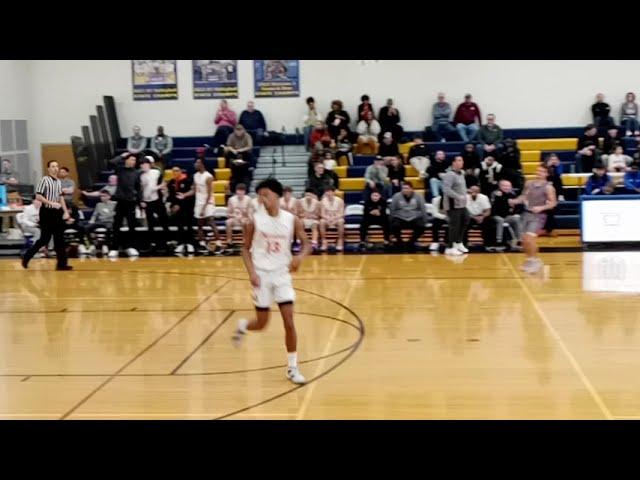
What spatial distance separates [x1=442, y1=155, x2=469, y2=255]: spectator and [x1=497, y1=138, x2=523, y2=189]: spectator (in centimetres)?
287

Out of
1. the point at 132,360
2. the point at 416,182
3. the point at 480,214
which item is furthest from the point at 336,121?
the point at 132,360

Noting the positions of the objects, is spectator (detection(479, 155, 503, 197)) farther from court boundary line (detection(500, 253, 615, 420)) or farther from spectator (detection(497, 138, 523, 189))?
court boundary line (detection(500, 253, 615, 420))

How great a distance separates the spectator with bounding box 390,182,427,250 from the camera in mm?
17406

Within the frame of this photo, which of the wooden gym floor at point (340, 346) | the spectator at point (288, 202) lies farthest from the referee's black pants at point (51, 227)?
the spectator at point (288, 202)

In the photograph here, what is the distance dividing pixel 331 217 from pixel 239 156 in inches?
182

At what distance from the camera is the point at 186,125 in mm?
23828

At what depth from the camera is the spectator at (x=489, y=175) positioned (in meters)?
18.8

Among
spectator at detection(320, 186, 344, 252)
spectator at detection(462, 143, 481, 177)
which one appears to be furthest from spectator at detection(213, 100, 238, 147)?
spectator at detection(462, 143, 481, 177)

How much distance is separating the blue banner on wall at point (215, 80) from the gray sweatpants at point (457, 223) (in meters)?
9.07

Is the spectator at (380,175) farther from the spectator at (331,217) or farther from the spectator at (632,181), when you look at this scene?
the spectator at (632,181)

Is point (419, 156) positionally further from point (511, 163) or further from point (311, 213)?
point (311, 213)
